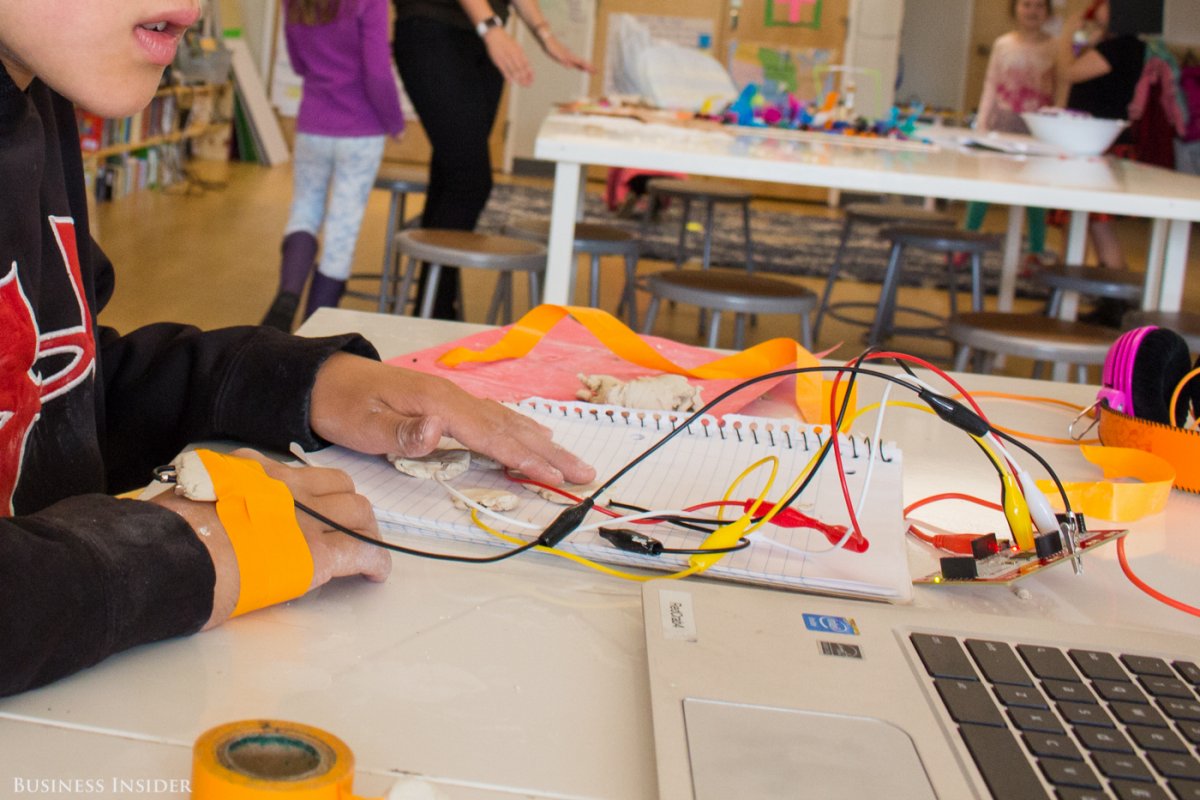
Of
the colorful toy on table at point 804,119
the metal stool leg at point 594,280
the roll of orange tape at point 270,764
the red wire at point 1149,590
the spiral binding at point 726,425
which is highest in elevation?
the colorful toy on table at point 804,119

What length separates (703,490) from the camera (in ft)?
2.56

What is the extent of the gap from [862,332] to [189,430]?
4173 millimetres

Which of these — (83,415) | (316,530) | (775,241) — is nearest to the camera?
(316,530)

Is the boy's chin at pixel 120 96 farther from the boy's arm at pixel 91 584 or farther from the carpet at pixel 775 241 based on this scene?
the carpet at pixel 775 241

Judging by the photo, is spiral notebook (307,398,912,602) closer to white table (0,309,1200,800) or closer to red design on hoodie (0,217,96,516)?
white table (0,309,1200,800)

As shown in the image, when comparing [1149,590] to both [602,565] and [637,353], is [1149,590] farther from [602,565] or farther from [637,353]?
[637,353]

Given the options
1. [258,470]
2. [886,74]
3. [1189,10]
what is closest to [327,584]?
[258,470]

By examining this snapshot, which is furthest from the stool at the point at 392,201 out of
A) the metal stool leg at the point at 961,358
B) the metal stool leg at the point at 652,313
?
the metal stool leg at the point at 961,358

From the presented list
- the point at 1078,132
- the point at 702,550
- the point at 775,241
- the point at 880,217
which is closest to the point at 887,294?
the point at 880,217

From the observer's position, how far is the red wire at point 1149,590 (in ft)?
2.28

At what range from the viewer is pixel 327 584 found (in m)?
0.62

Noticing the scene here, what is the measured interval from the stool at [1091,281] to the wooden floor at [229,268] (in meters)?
0.60

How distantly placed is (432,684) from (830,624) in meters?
0.19

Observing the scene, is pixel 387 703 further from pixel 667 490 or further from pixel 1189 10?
pixel 1189 10
